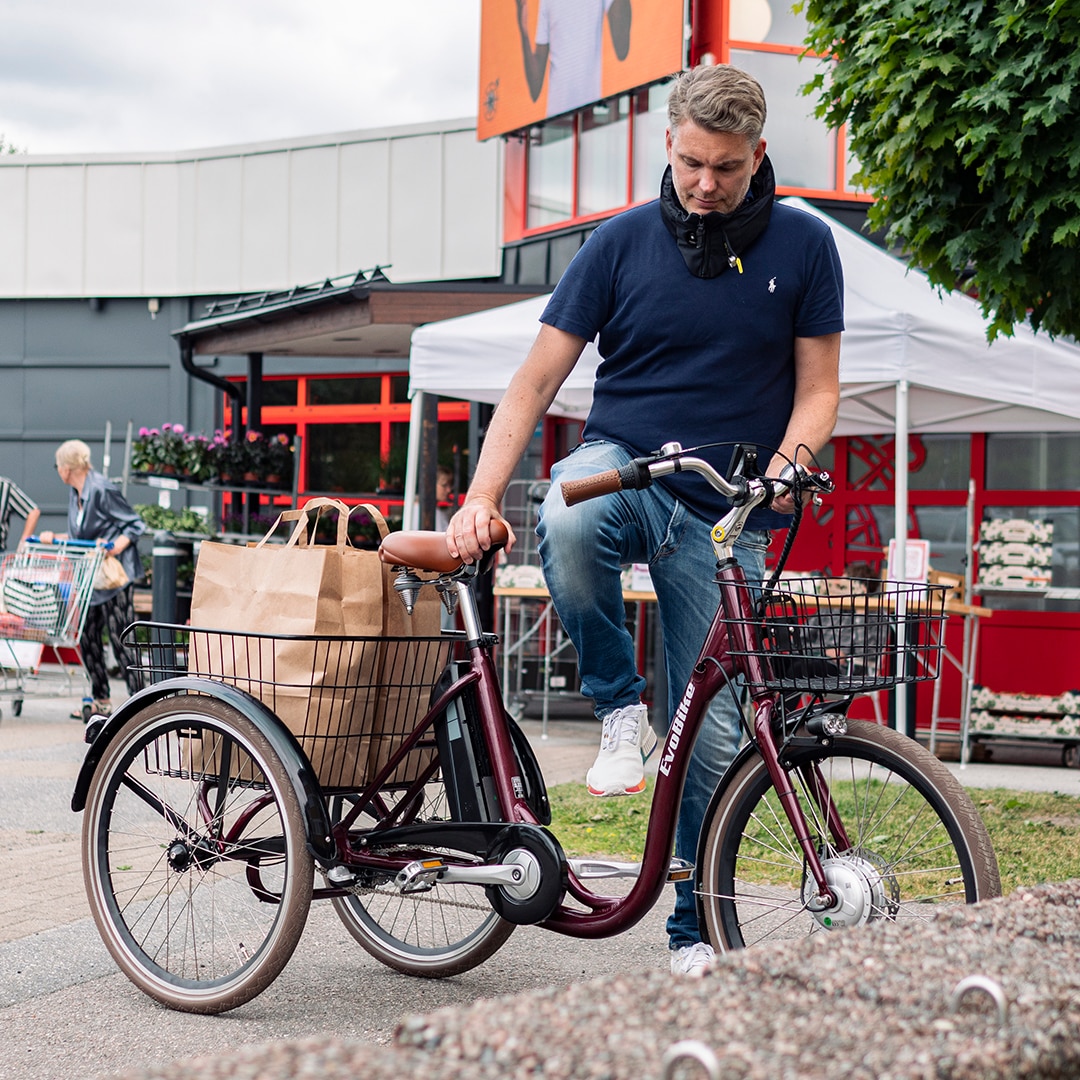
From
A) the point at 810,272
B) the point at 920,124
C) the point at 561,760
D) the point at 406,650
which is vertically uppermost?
the point at 920,124

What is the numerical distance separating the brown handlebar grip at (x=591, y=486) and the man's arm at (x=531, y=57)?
10742 millimetres

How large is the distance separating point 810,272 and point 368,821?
5.20 feet

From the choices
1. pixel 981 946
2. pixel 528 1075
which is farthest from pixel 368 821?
pixel 528 1075

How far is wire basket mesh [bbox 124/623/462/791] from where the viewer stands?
A: 321 centimetres

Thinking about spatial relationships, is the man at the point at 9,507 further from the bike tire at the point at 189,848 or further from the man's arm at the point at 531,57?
the bike tire at the point at 189,848

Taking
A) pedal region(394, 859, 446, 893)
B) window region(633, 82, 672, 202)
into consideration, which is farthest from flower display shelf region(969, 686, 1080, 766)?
pedal region(394, 859, 446, 893)

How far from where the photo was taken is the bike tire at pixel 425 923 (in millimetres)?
3355

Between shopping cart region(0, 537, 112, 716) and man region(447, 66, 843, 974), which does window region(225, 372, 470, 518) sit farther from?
man region(447, 66, 843, 974)

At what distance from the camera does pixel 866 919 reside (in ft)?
8.60

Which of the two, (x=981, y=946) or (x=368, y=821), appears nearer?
(x=981, y=946)

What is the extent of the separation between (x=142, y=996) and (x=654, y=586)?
5.04 feet

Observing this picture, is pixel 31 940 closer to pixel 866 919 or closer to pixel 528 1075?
pixel 866 919

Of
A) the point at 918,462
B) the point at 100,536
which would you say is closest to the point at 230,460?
the point at 100,536

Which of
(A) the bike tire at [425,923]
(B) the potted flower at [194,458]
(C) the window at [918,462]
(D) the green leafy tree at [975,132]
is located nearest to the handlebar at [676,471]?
(A) the bike tire at [425,923]
